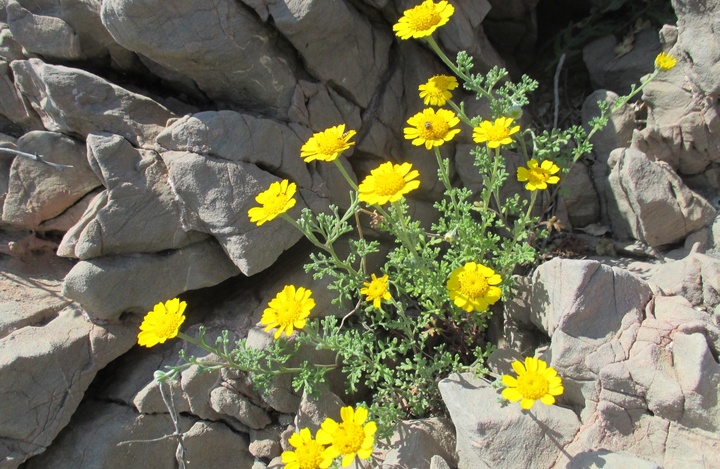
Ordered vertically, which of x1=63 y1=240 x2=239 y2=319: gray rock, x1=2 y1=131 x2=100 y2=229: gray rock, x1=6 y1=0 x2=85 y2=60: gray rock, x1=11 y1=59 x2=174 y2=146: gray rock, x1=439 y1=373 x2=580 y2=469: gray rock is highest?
x1=6 y1=0 x2=85 y2=60: gray rock

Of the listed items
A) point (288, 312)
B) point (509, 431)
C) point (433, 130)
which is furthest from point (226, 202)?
point (509, 431)

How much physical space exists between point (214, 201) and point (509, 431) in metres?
2.55

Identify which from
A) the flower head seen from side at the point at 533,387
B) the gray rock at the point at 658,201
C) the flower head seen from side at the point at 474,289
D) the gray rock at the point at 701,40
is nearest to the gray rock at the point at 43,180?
the flower head seen from side at the point at 474,289

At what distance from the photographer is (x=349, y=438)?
3.33m

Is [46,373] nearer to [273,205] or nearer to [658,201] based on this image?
[273,205]

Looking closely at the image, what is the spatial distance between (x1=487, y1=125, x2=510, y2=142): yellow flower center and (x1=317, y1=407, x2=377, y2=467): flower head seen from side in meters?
1.89

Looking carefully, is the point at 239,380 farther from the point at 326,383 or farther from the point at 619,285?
the point at 619,285

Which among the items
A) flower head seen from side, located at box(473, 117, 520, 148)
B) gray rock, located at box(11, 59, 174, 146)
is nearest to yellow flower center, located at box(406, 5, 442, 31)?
flower head seen from side, located at box(473, 117, 520, 148)

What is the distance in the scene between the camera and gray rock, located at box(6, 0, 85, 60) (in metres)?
4.77

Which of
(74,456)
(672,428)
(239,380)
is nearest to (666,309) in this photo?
(672,428)

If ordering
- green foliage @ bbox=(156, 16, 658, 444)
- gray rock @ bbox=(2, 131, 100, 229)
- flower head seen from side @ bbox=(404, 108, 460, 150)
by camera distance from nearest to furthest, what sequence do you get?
1. flower head seen from side @ bbox=(404, 108, 460, 150)
2. green foliage @ bbox=(156, 16, 658, 444)
3. gray rock @ bbox=(2, 131, 100, 229)

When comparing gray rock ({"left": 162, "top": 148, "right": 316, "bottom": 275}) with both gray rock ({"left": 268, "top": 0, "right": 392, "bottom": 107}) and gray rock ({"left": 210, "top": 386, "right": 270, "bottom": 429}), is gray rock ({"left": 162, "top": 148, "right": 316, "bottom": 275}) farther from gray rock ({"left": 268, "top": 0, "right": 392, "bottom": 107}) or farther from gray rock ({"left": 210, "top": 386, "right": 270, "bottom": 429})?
gray rock ({"left": 268, "top": 0, "right": 392, "bottom": 107})

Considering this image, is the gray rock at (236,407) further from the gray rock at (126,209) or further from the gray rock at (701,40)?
the gray rock at (701,40)

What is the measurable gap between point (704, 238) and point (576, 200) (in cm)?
103
